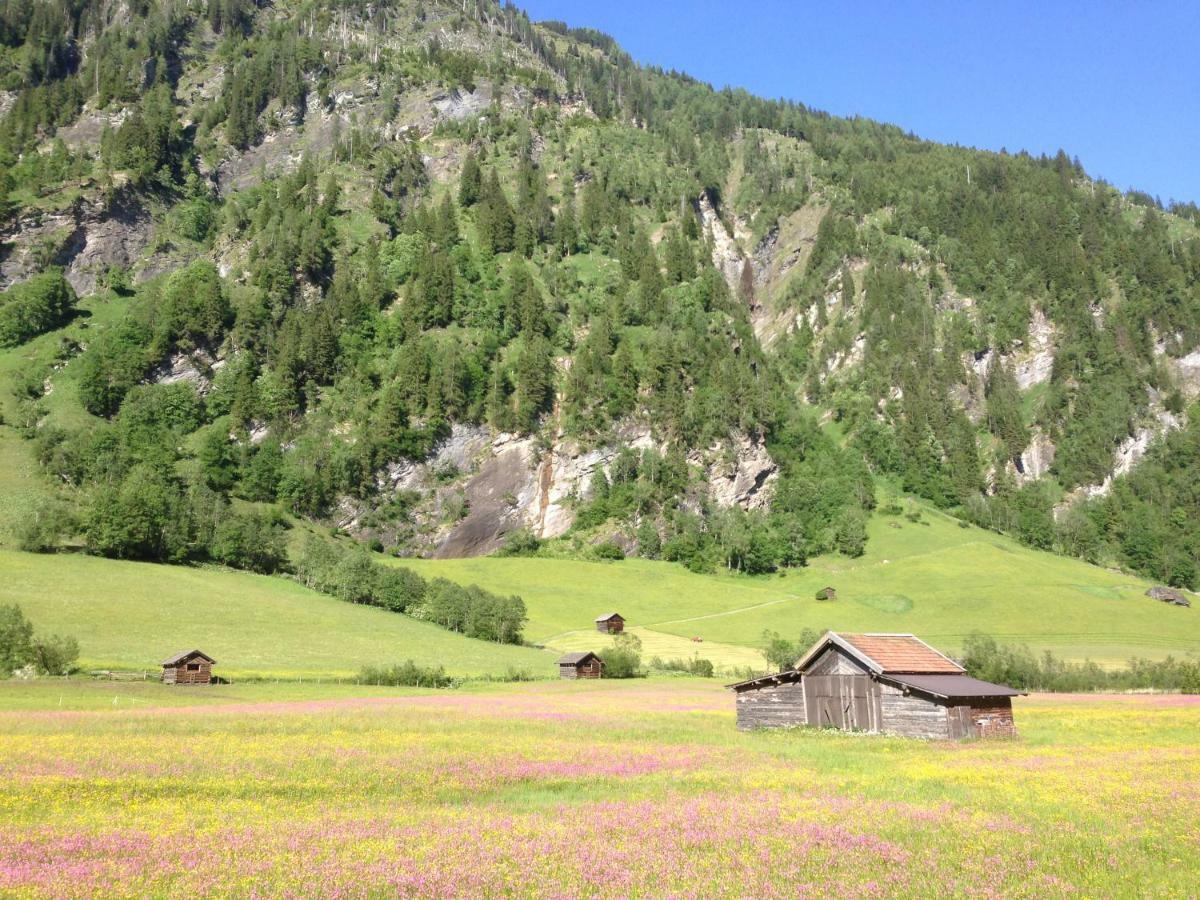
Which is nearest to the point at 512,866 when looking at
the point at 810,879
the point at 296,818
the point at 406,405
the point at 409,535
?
the point at 810,879

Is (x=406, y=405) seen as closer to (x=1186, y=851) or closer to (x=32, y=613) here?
(x=32, y=613)

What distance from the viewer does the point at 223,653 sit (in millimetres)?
A: 73562

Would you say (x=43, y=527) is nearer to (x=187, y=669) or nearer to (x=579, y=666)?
(x=187, y=669)

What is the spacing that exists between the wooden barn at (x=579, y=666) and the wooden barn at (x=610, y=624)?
2459cm

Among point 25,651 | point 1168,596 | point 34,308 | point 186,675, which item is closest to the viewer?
point 25,651

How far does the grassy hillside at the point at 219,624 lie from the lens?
72375mm

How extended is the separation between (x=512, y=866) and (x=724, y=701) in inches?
1901

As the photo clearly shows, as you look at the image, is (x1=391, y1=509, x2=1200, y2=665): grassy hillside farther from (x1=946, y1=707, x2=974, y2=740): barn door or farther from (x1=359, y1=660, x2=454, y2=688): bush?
(x1=946, y1=707, x2=974, y2=740): barn door

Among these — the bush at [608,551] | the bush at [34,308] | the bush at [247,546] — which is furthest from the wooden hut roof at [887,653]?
the bush at [34,308]

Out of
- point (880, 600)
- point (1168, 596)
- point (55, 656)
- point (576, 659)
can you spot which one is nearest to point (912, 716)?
point (576, 659)

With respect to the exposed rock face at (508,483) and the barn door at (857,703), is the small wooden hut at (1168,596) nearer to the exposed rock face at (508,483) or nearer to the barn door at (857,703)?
the exposed rock face at (508,483)

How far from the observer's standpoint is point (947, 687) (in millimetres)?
39594

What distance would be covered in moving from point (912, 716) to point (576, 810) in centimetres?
2534

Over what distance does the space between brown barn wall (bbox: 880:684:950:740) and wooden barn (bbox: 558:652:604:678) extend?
43.1 meters
